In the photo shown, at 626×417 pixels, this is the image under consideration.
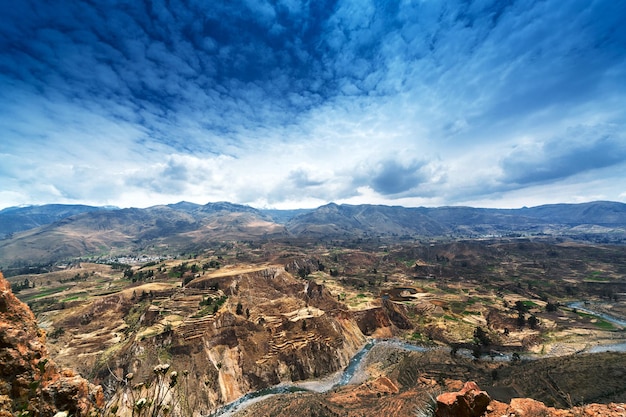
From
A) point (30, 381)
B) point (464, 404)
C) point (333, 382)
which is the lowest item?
point (333, 382)

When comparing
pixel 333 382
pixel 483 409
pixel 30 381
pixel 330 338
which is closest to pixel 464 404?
pixel 483 409

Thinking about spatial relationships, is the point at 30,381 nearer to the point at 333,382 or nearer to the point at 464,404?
the point at 464,404

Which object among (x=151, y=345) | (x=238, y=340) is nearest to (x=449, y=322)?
(x=238, y=340)

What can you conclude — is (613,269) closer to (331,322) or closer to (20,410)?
(331,322)

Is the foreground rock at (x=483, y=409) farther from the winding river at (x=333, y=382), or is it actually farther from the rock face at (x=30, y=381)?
the winding river at (x=333, y=382)

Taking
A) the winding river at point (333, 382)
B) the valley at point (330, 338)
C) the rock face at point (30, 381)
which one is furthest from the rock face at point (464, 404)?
the winding river at point (333, 382)

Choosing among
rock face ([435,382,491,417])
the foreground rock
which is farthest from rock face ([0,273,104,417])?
the foreground rock
